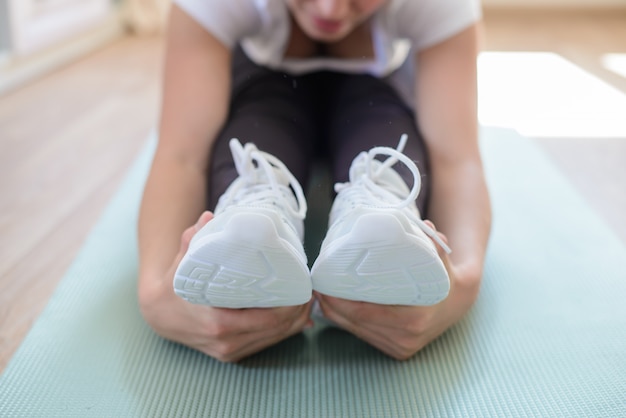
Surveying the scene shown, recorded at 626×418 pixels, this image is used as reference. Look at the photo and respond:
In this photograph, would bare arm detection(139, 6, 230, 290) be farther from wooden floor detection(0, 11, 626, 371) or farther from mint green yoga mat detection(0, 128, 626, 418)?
wooden floor detection(0, 11, 626, 371)

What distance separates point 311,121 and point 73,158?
26.2 inches

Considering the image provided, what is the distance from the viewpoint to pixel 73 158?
4.23 ft

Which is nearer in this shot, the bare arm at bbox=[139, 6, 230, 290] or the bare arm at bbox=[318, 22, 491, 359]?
the bare arm at bbox=[318, 22, 491, 359]

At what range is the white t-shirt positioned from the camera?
0.76 meters

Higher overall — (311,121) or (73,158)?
(311,121)

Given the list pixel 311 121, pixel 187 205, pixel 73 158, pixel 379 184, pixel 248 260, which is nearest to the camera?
pixel 248 260

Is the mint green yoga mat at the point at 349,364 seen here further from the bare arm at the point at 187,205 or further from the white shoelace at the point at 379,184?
the white shoelace at the point at 379,184

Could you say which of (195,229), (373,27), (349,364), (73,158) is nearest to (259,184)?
(195,229)

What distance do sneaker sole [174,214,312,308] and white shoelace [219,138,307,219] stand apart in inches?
3.4

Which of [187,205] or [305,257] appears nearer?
[305,257]

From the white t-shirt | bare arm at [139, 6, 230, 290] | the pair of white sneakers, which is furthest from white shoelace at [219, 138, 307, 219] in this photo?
the white t-shirt

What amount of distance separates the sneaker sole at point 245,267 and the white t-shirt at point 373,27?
1.27 ft

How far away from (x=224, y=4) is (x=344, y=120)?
20 cm

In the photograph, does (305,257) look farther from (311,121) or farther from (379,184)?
(311,121)
